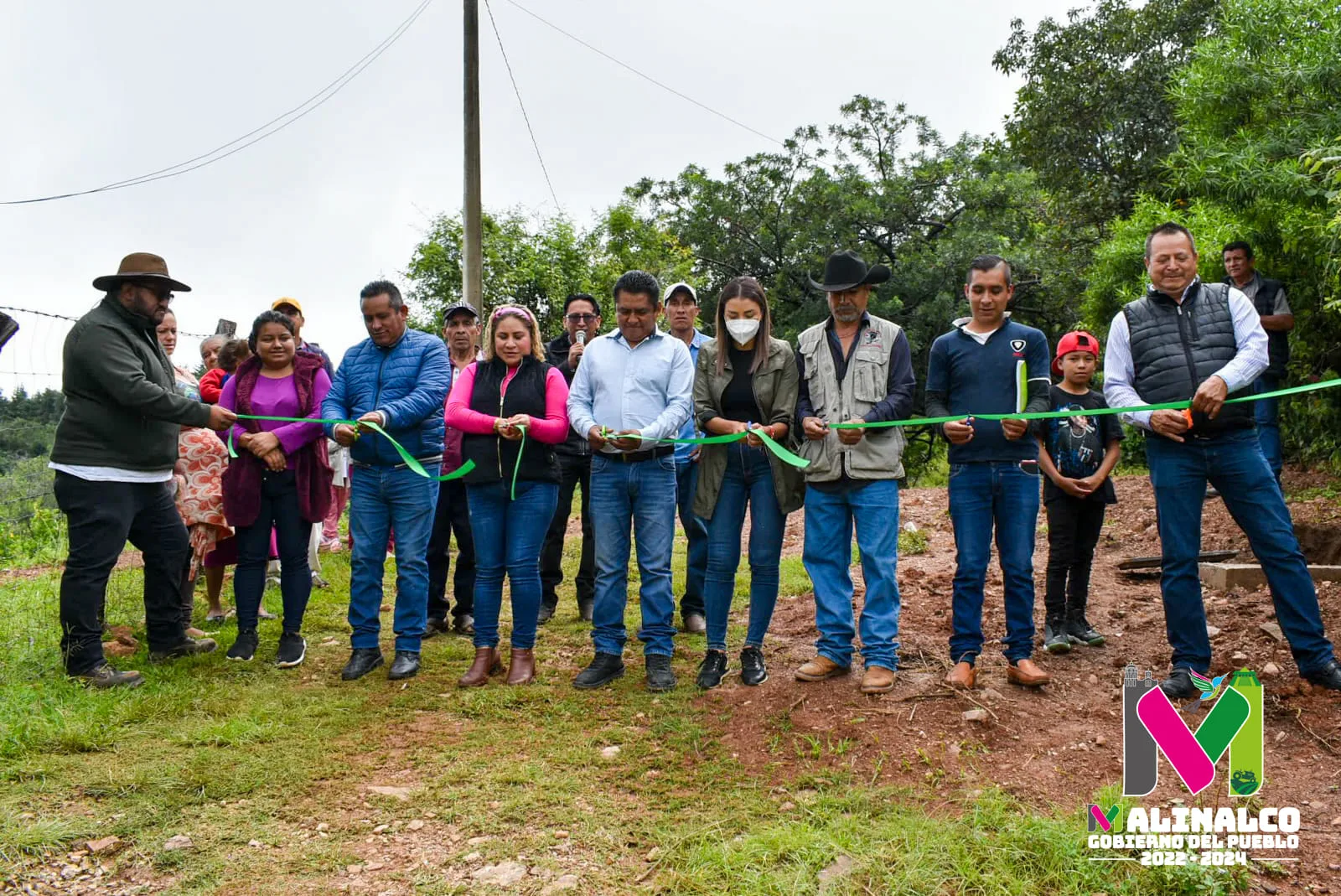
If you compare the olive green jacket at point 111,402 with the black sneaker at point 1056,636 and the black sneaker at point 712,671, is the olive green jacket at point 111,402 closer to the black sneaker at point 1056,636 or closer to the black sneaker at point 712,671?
the black sneaker at point 712,671

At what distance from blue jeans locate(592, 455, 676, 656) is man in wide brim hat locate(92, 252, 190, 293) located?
2506mm

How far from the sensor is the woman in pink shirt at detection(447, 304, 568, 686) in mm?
4824

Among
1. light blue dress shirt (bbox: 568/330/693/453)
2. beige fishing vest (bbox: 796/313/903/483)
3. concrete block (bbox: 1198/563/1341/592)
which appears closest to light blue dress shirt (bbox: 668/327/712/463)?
light blue dress shirt (bbox: 568/330/693/453)

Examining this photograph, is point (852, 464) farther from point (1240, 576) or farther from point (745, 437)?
point (1240, 576)

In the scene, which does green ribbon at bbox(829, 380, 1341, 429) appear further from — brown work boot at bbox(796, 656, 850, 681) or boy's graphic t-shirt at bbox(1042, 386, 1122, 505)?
brown work boot at bbox(796, 656, 850, 681)

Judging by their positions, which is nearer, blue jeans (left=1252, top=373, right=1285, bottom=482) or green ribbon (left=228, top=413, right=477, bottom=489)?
green ribbon (left=228, top=413, right=477, bottom=489)

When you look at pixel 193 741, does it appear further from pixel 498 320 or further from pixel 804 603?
pixel 804 603

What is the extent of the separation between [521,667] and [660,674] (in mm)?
715

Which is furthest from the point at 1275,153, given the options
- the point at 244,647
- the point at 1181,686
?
the point at 244,647

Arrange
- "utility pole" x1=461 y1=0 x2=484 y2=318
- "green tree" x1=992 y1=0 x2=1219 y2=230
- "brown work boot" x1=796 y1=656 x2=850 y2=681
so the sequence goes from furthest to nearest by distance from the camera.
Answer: "green tree" x1=992 y1=0 x2=1219 y2=230, "utility pole" x1=461 y1=0 x2=484 y2=318, "brown work boot" x1=796 y1=656 x2=850 y2=681

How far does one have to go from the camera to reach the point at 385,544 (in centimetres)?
518

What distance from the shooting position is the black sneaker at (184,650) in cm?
527

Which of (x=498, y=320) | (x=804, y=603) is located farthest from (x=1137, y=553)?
(x=498, y=320)

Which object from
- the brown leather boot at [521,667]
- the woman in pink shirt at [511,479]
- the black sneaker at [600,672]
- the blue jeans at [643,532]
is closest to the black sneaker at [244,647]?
the woman in pink shirt at [511,479]
